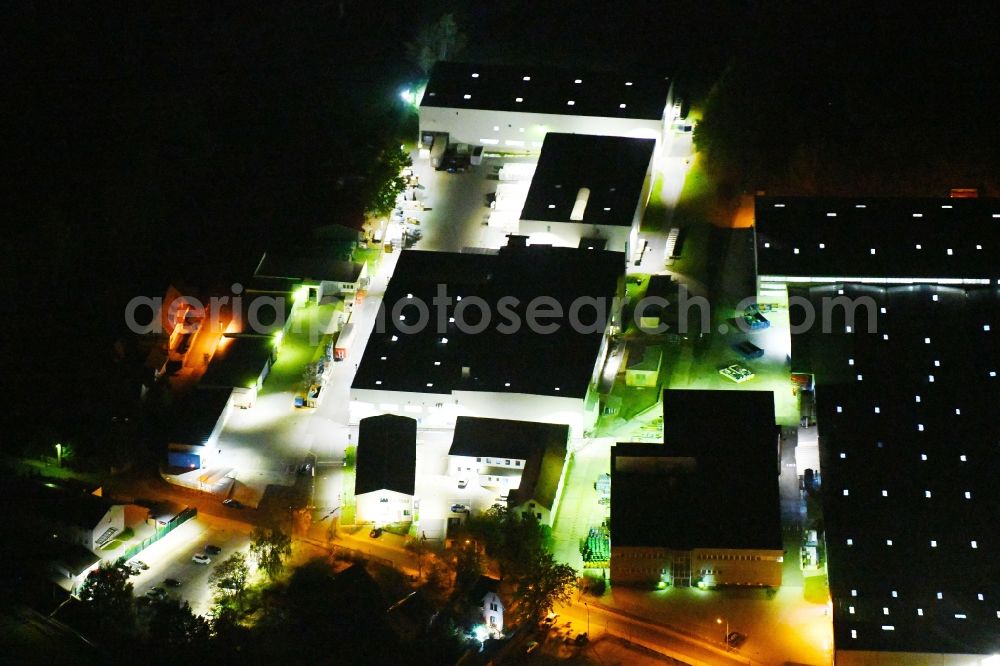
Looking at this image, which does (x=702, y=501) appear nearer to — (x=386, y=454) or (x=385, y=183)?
(x=386, y=454)

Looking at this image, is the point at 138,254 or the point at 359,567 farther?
A: the point at 138,254

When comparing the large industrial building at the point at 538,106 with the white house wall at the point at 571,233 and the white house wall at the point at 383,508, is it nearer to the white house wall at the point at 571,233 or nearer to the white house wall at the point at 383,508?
the white house wall at the point at 571,233

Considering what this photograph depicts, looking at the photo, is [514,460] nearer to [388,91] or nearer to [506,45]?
[388,91]

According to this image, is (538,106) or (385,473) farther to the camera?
(538,106)

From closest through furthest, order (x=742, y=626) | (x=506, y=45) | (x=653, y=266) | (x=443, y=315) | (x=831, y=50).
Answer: (x=742, y=626), (x=443, y=315), (x=653, y=266), (x=831, y=50), (x=506, y=45)

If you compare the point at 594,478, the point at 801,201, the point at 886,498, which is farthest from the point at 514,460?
the point at 801,201

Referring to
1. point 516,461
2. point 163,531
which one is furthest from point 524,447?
point 163,531
